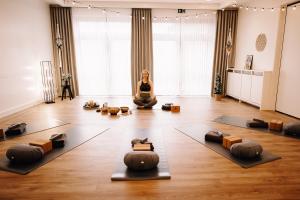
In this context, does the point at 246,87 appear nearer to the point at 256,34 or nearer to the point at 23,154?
the point at 256,34

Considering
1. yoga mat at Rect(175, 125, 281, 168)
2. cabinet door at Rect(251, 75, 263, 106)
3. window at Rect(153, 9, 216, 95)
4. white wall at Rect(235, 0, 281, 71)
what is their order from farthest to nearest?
window at Rect(153, 9, 216, 95)
cabinet door at Rect(251, 75, 263, 106)
white wall at Rect(235, 0, 281, 71)
yoga mat at Rect(175, 125, 281, 168)

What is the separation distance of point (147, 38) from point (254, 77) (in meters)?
3.11

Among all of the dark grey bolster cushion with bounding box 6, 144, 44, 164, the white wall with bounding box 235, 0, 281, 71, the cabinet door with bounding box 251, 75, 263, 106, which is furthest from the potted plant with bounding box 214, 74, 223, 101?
the dark grey bolster cushion with bounding box 6, 144, 44, 164

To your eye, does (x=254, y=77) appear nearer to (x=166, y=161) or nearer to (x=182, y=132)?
(x=182, y=132)

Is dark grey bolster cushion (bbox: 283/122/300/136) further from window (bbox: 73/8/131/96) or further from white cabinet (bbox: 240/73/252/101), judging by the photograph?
window (bbox: 73/8/131/96)

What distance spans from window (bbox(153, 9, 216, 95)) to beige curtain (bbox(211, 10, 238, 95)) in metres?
0.15

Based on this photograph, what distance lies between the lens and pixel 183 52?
670 cm

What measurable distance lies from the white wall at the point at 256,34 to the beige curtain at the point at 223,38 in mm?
166

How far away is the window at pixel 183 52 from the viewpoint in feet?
21.6

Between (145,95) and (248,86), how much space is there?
261 centimetres

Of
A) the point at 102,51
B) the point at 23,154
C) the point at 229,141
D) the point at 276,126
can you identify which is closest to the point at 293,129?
the point at 276,126

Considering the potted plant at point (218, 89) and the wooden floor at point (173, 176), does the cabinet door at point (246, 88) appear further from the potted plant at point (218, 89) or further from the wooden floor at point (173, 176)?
the wooden floor at point (173, 176)

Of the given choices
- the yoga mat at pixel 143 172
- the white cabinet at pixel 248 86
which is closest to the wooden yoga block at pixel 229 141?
the yoga mat at pixel 143 172

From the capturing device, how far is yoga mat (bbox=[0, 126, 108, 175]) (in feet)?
7.63
